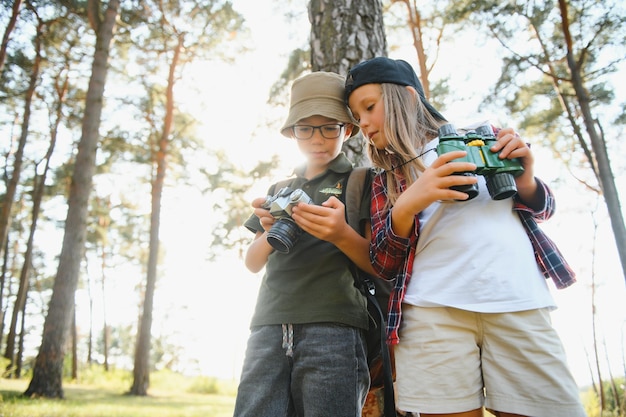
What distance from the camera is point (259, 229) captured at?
220 cm

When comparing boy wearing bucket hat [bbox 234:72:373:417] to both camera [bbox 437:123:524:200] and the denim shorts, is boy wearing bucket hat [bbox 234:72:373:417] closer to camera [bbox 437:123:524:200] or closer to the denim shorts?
the denim shorts

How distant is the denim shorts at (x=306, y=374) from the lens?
169 centimetres

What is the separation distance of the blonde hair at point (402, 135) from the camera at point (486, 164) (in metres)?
0.24

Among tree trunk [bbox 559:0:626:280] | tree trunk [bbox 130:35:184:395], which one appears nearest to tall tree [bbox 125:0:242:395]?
tree trunk [bbox 130:35:184:395]

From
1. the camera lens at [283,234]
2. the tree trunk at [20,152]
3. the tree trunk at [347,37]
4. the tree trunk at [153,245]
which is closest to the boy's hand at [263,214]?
the camera lens at [283,234]

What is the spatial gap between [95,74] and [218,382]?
35.2 feet

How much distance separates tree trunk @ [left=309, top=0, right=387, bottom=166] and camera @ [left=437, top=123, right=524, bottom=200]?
1393 millimetres

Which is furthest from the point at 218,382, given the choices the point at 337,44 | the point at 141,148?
the point at 337,44

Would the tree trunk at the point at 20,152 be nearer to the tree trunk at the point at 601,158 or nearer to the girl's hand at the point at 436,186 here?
the tree trunk at the point at 601,158

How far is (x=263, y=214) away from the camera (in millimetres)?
1918

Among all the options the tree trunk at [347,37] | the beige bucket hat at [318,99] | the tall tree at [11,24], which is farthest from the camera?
the tall tree at [11,24]

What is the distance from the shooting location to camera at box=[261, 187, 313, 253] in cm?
173

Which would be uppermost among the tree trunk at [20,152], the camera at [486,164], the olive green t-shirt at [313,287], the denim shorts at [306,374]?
the tree trunk at [20,152]

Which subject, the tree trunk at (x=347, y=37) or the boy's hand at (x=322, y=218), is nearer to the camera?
the boy's hand at (x=322, y=218)
